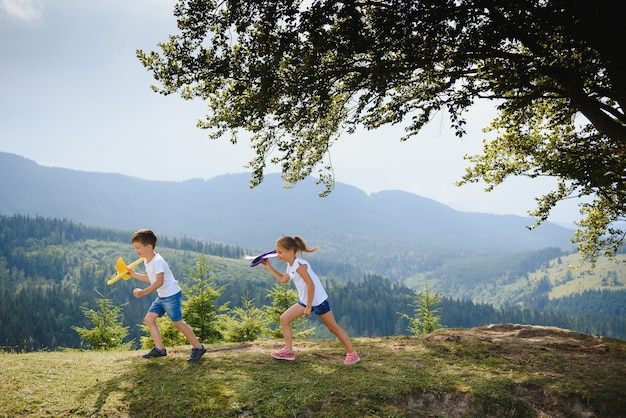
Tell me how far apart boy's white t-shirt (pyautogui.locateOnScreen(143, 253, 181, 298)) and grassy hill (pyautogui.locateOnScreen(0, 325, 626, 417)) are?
4.84ft

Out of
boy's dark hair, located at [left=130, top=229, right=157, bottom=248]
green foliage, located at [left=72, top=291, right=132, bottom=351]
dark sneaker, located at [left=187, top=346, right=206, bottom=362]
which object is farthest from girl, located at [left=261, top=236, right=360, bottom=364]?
green foliage, located at [left=72, top=291, right=132, bottom=351]

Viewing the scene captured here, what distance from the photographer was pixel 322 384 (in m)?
7.62

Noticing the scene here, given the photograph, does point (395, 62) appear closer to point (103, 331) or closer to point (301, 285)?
point (301, 285)

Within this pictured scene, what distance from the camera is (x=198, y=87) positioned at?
10867mm

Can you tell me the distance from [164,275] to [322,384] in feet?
12.8

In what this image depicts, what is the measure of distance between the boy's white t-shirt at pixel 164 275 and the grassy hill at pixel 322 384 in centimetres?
148

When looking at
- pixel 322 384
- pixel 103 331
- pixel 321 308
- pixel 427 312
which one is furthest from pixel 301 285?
pixel 427 312

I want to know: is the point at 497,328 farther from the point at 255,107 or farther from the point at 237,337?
the point at 237,337

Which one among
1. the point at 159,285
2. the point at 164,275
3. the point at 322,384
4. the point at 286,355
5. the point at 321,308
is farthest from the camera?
the point at 286,355

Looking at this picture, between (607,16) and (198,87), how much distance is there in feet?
28.6

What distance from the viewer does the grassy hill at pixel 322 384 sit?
6.88 metres

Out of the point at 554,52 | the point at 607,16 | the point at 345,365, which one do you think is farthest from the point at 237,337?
the point at 607,16

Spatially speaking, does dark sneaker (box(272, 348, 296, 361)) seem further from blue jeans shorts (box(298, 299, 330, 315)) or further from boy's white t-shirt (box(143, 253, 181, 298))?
boy's white t-shirt (box(143, 253, 181, 298))

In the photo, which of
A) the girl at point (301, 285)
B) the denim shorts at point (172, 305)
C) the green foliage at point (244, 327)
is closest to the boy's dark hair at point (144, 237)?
the denim shorts at point (172, 305)
